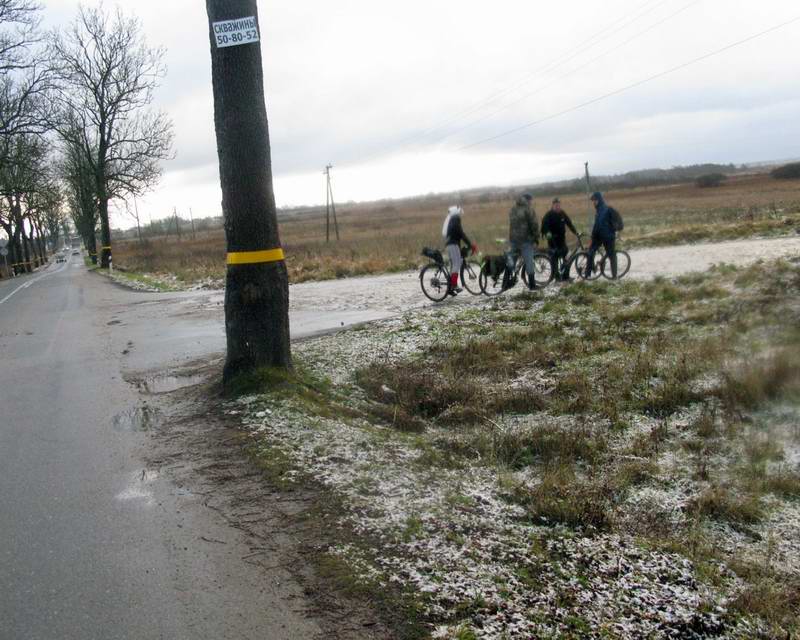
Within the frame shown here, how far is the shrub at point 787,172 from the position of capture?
39528 mm

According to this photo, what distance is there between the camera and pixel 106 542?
3.87 m

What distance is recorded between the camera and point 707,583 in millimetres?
3328

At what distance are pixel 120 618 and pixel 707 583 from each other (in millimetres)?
2741

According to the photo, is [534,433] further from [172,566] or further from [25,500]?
[25,500]

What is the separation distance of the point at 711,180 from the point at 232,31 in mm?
55996

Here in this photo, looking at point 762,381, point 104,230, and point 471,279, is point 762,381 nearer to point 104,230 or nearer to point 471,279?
point 471,279

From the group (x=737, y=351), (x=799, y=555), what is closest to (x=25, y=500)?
(x=799, y=555)

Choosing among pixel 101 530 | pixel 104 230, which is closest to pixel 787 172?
pixel 104 230

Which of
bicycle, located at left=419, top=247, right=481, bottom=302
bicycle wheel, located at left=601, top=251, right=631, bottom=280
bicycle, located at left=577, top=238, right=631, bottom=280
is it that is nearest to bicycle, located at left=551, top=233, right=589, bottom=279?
bicycle, located at left=577, top=238, right=631, bottom=280

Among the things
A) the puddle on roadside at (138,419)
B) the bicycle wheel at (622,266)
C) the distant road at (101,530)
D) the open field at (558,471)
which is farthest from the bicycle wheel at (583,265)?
the puddle on roadside at (138,419)

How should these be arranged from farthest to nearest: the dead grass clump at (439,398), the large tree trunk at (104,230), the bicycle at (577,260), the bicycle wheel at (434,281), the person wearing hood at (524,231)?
1. the large tree trunk at (104,230)
2. the bicycle at (577,260)
3. the bicycle wheel at (434,281)
4. the person wearing hood at (524,231)
5. the dead grass clump at (439,398)

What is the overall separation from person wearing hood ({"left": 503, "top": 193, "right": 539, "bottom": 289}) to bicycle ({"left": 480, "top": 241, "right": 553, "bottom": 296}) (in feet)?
0.34

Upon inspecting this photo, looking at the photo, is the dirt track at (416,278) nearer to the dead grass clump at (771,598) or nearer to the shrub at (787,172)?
the dead grass clump at (771,598)

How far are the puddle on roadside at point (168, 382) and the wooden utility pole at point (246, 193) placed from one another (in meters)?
1.35
